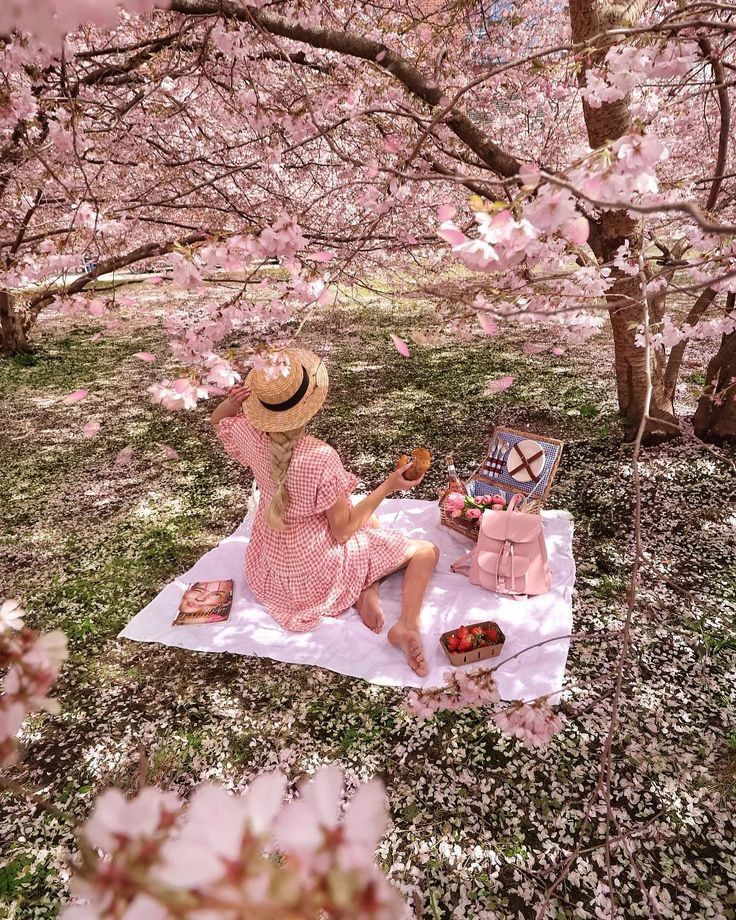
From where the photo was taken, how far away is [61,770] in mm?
2459

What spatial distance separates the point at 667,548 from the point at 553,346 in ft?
15.8

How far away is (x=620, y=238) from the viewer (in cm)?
369

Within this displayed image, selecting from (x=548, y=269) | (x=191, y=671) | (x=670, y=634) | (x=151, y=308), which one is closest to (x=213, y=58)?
(x=548, y=269)

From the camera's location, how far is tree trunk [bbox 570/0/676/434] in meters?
3.07

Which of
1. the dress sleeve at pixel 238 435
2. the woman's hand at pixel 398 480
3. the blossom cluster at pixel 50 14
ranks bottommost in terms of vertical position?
the woman's hand at pixel 398 480

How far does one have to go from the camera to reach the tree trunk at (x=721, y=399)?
13.8 ft

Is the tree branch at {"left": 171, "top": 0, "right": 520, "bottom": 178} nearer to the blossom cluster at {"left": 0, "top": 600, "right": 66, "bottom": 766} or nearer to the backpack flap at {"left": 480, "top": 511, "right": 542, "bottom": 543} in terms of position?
the backpack flap at {"left": 480, "top": 511, "right": 542, "bottom": 543}

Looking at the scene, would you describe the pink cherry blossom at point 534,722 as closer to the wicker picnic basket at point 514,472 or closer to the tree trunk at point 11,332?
the wicker picnic basket at point 514,472

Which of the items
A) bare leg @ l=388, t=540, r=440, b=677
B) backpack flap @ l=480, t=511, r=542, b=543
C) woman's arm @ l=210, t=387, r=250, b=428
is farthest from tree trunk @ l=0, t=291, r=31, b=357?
backpack flap @ l=480, t=511, r=542, b=543

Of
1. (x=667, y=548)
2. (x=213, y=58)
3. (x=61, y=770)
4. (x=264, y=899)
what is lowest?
(x=61, y=770)

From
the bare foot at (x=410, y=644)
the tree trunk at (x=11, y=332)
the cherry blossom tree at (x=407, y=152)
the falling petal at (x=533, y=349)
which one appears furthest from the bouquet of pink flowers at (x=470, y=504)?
the tree trunk at (x=11, y=332)

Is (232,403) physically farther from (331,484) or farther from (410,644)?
(410,644)

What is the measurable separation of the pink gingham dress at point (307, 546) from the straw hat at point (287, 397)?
18cm

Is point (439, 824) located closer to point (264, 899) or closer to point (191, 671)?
point (191, 671)
